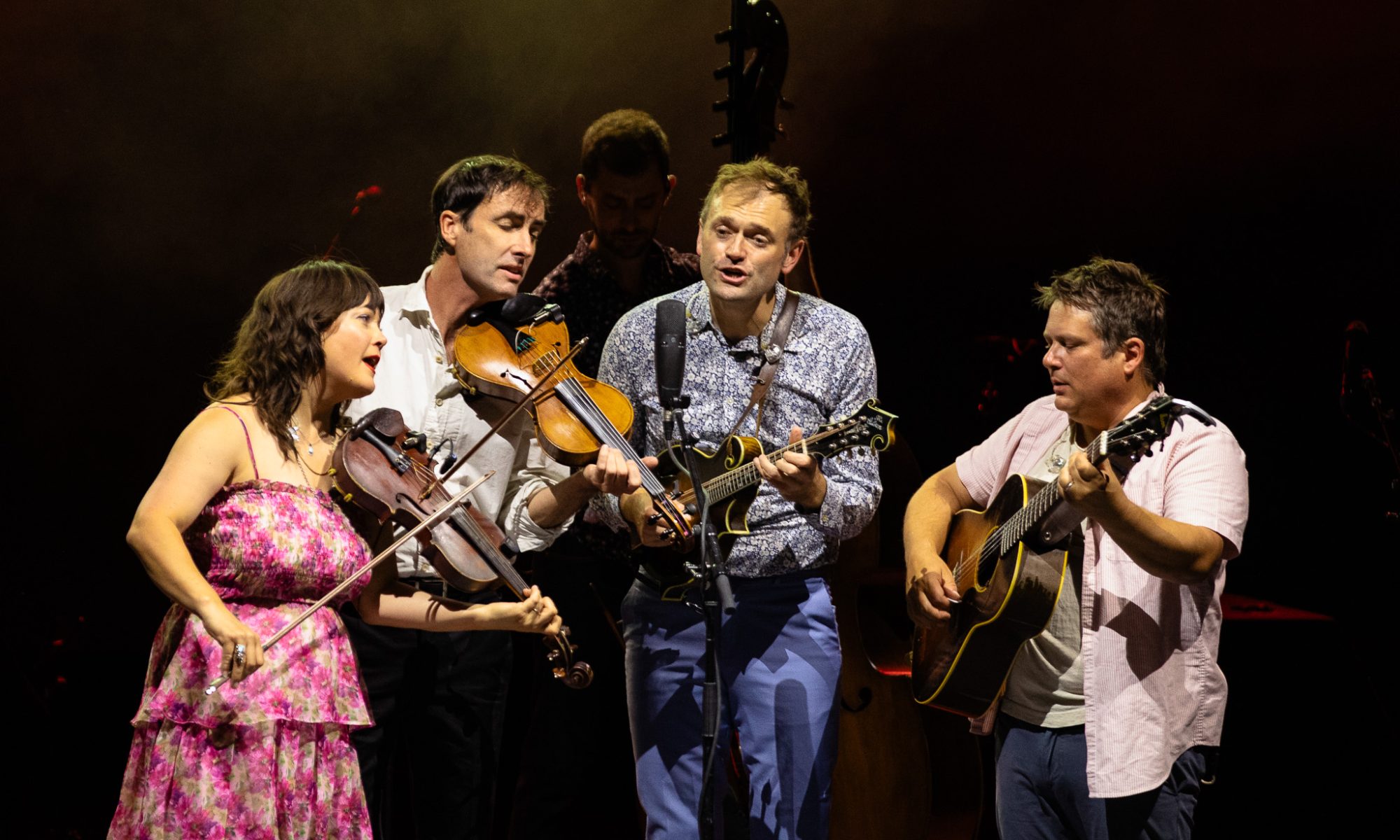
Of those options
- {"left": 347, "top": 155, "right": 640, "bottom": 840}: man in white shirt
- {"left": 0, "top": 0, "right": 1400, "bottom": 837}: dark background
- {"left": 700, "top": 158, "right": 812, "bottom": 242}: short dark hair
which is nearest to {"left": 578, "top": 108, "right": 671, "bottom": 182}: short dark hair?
{"left": 347, "top": 155, "right": 640, "bottom": 840}: man in white shirt

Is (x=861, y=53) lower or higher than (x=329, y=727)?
higher

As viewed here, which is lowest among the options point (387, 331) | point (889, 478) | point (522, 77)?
point (889, 478)

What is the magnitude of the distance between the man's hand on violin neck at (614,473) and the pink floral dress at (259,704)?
556 mm

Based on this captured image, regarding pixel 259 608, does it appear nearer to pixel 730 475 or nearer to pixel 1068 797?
pixel 730 475

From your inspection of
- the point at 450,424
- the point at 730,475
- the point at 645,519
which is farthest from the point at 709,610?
the point at 450,424

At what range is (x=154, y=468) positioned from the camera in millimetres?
5008

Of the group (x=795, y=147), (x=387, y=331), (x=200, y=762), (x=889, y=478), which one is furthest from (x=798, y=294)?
(x=795, y=147)

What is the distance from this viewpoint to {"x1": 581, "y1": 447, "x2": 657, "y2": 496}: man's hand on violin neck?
8.60ft

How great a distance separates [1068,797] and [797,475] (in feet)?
3.16

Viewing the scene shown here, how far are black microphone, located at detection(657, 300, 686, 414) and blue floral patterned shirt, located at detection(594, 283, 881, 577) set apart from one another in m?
0.41

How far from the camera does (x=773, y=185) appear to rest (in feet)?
9.87

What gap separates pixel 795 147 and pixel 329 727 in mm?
3986

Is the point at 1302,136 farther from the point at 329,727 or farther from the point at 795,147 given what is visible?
the point at 329,727

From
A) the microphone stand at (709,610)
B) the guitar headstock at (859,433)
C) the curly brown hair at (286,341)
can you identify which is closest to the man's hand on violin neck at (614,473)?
the microphone stand at (709,610)
